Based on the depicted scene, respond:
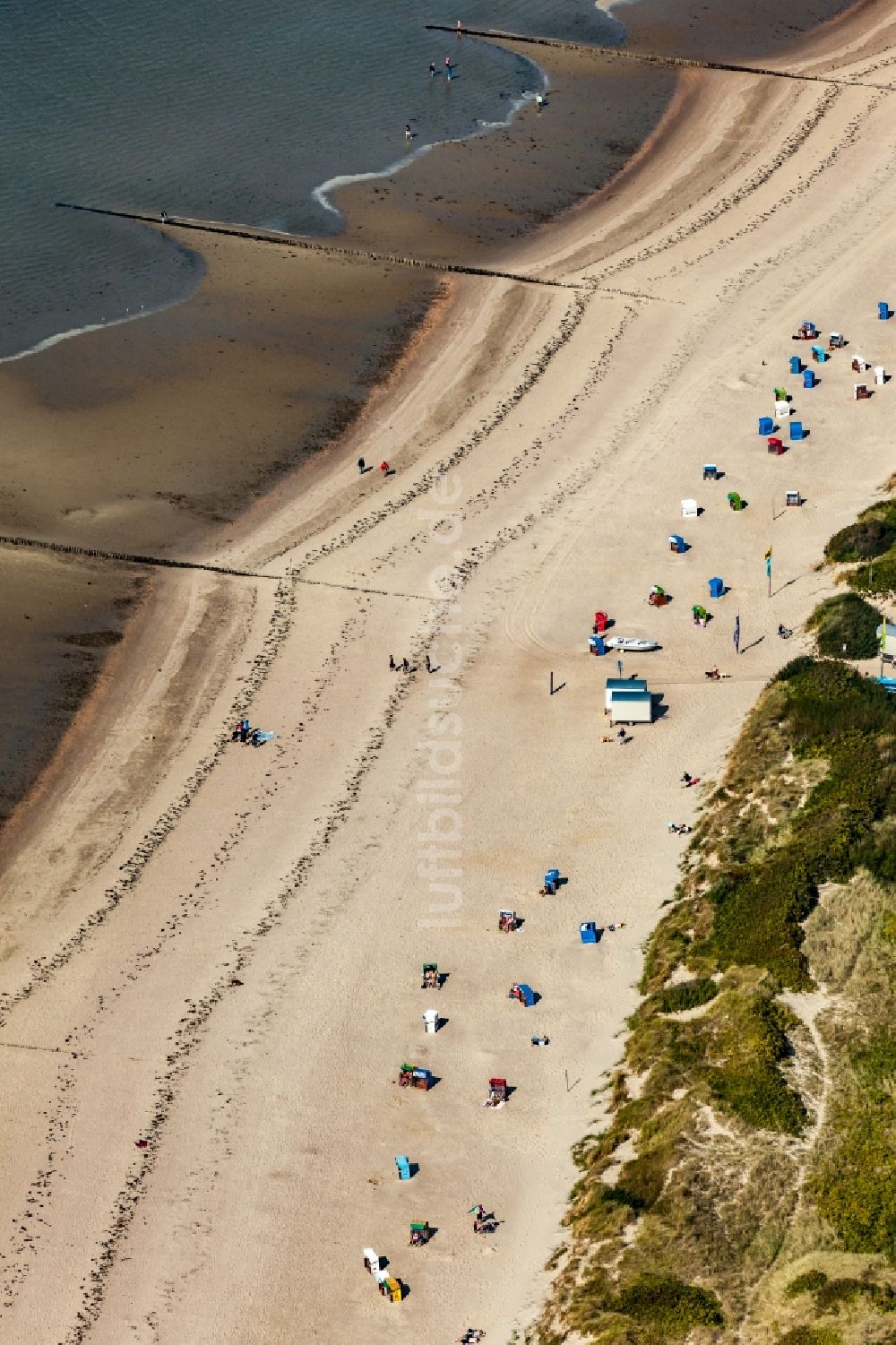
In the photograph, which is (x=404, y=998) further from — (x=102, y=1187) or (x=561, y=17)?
(x=561, y=17)

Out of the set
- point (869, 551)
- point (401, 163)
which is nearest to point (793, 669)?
point (869, 551)

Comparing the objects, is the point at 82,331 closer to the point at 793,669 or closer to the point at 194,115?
the point at 194,115

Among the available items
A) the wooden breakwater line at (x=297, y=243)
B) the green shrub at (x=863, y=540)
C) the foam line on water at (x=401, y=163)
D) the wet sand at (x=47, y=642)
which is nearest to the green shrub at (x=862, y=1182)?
the green shrub at (x=863, y=540)

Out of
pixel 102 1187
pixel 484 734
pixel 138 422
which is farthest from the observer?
pixel 138 422

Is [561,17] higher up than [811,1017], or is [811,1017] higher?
[561,17]

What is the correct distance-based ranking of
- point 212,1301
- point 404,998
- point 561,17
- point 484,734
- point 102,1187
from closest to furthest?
point 212,1301
point 102,1187
point 404,998
point 484,734
point 561,17

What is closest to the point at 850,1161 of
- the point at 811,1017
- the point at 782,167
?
the point at 811,1017

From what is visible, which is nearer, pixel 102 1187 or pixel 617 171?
pixel 102 1187

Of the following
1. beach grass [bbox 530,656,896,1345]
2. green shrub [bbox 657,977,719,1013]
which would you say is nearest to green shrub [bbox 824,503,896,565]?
beach grass [bbox 530,656,896,1345]
